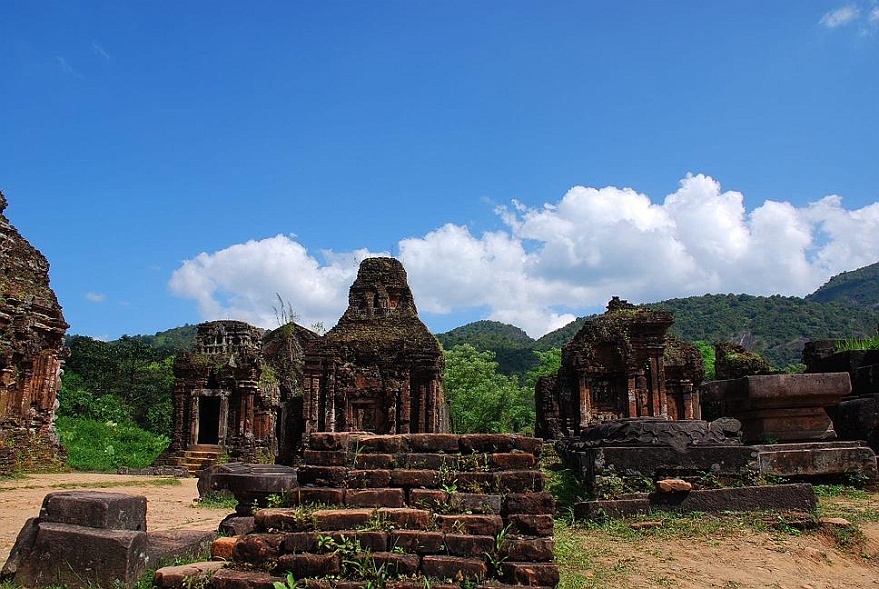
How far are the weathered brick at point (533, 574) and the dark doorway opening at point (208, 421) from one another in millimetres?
22765

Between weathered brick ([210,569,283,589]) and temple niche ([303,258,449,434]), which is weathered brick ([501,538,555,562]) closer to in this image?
weathered brick ([210,569,283,589])

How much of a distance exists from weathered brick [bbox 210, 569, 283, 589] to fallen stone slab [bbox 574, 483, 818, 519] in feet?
13.8

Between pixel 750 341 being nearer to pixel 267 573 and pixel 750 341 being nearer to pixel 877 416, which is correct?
pixel 877 416

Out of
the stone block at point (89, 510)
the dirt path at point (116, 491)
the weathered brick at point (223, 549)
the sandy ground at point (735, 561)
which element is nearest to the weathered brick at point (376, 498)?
the weathered brick at point (223, 549)

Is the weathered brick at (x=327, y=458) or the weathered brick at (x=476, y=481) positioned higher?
the weathered brick at (x=327, y=458)

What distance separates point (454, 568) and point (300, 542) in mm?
954

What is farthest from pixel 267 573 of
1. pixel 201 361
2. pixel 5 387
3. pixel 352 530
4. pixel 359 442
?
pixel 201 361

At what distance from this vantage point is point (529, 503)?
4.09 metres

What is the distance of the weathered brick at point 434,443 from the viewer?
4.52 meters

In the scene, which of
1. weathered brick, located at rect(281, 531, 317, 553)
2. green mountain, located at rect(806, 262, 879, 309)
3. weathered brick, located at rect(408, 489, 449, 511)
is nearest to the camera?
weathered brick, located at rect(281, 531, 317, 553)

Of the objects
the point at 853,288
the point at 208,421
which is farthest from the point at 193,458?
the point at 853,288

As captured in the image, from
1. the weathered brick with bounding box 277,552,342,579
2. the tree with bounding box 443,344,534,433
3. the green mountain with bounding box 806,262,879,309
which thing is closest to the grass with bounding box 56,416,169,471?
the tree with bounding box 443,344,534,433

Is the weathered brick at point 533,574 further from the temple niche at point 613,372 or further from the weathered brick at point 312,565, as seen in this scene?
the temple niche at point 613,372

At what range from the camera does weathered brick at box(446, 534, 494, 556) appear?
3.83 metres
